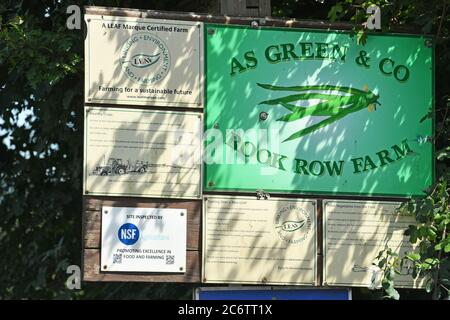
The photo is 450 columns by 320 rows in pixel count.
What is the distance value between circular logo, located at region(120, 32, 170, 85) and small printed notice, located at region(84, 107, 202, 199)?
0.25 m

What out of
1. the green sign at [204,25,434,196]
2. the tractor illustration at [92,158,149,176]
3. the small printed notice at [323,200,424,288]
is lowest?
the small printed notice at [323,200,424,288]

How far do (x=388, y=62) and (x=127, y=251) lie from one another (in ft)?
7.58

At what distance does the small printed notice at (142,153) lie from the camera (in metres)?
6.86

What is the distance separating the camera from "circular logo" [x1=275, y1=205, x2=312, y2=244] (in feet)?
23.2

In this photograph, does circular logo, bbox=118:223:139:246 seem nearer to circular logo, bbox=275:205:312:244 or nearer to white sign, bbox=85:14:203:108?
white sign, bbox=85:14:203:108

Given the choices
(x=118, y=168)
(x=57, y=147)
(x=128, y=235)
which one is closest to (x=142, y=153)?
(x=118, y=168)

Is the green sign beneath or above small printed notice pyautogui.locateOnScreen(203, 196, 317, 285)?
above

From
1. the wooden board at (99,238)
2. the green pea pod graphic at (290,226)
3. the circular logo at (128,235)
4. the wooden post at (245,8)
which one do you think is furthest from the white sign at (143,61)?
the green pea pod graphic at (290,226)

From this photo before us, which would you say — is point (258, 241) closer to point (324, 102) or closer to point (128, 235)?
point (128, 235)

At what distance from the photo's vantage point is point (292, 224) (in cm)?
709

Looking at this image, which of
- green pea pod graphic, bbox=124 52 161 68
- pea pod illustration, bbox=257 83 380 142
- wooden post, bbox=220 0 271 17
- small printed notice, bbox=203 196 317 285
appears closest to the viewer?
small printed notice, bbox=203 196 317 285

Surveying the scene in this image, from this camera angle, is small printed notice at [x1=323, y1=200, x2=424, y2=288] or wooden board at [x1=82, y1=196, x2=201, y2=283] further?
small printed notice at [x1=323, y1=200, x2=424, y2=288]

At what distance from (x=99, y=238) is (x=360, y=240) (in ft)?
5.82

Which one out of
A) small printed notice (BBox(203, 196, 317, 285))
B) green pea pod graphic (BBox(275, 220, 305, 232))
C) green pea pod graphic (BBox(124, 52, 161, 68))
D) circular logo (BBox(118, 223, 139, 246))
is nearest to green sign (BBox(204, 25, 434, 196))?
small printed notice (BBox(203, 196, 317, 285))
